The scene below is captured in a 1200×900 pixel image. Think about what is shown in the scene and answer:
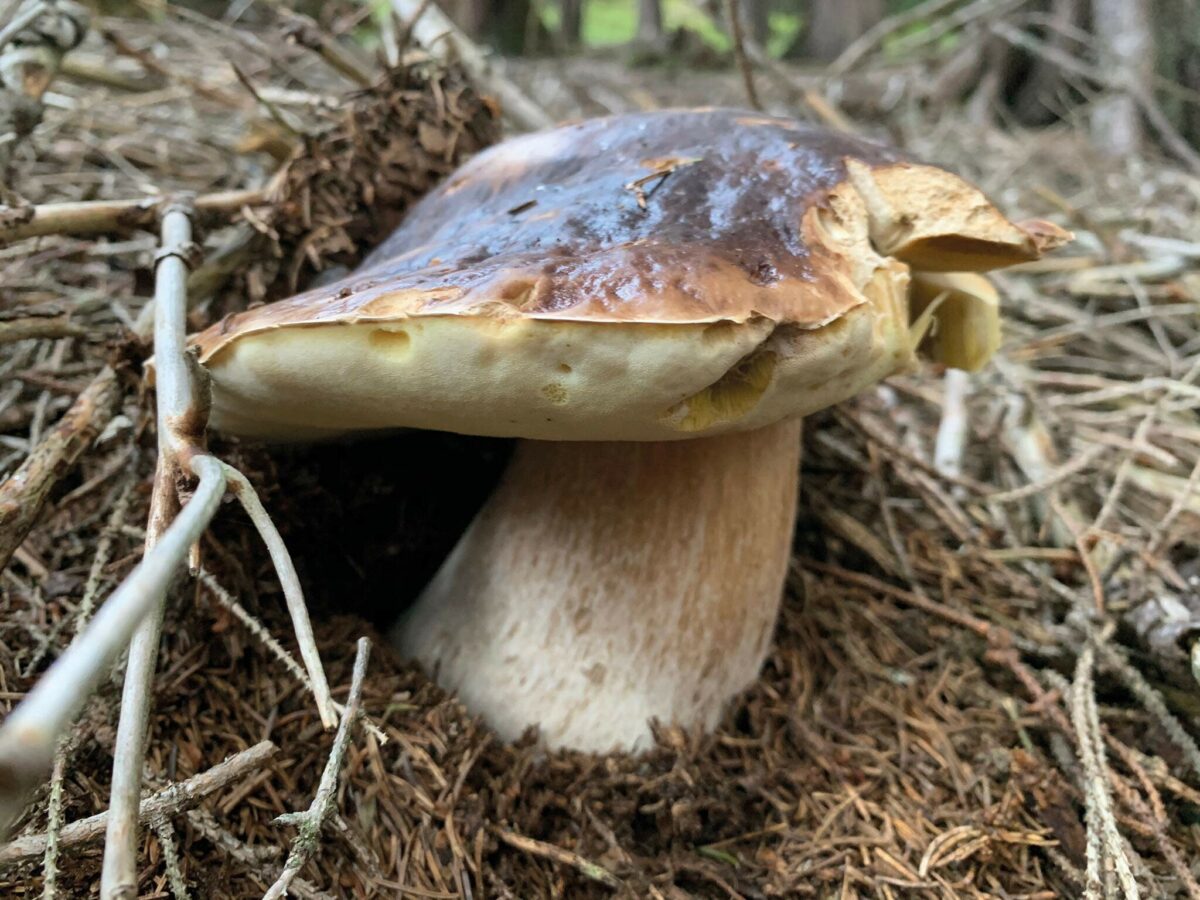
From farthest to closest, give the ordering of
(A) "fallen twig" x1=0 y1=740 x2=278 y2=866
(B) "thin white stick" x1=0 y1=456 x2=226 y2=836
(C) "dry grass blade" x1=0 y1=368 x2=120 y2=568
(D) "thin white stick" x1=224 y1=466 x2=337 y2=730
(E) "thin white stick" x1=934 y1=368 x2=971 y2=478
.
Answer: (E) "thin white stick" x1=934 y1=368 x2=971 y2=478
(C) "dry grass blade" x1=0 y1=368 x2=120 y2=568
(A) "fallen twig" x1=0 y1=740 x2=278 y2=866
(D) "thin white stick" x1=224 y1=466 x2=337 y2=730
(B) "thin white stick" x1=0 y1=456 x2=226 y2=836

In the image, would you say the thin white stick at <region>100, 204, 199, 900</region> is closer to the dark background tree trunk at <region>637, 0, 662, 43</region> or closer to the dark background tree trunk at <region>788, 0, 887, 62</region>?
the dark background tree trunk at <region>788, 0, 887, 62</region>

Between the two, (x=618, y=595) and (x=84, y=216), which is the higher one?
(x=84, y=216)

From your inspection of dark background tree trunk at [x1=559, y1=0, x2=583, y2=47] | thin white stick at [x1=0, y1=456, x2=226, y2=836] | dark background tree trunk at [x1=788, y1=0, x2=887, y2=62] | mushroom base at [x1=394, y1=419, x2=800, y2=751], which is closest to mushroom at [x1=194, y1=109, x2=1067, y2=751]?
mushroom base at [x1=394, y1=419, x2=800, y2=751]

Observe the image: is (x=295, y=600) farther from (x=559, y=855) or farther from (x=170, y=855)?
(x=559, y=855)

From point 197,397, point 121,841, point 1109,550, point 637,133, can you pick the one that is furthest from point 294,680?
point 1109,550

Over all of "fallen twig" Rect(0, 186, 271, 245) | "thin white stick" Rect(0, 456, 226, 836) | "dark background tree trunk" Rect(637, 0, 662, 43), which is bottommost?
"dark background tree trunk" Rect(637, 0, 662, 43)

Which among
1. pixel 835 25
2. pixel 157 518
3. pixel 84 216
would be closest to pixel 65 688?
pixel 157 518
